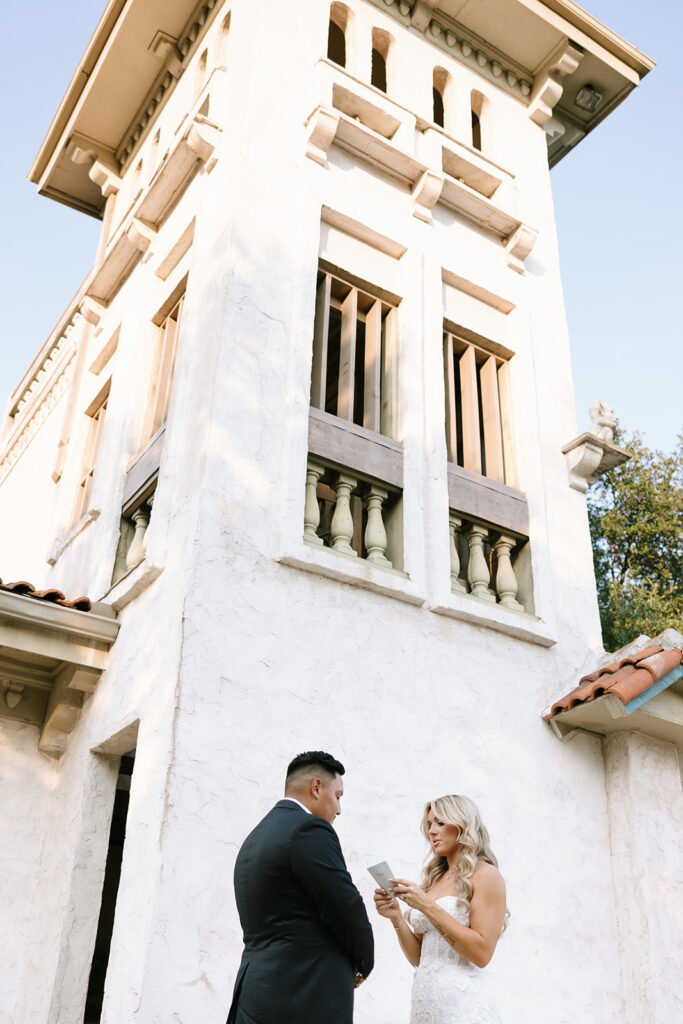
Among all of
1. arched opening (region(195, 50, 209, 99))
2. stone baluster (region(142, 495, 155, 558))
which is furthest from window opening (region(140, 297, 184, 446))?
arched opening (region(195, 50, 209, 99))

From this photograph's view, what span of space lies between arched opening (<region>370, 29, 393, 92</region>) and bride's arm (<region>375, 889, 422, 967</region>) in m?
8.39

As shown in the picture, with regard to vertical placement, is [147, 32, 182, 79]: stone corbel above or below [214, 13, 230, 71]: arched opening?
above

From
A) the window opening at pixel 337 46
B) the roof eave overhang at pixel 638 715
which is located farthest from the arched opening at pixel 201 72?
the roof eave overhang at pixel 638 715

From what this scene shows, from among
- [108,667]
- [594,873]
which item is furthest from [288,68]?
[594,873]

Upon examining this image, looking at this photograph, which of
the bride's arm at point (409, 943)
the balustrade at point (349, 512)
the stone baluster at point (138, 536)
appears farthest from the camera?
the stone baluster at point (138, 536)

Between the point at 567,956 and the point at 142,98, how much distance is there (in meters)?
9.81

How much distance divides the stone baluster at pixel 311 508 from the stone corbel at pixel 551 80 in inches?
239

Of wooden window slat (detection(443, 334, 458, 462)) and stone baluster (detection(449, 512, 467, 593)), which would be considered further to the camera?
wooden window slat (detection(443, 334, 458, 462))

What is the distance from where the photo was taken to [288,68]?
8.44 m

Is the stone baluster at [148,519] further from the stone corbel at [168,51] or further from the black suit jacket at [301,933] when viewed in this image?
the stone corbel at [168,51]

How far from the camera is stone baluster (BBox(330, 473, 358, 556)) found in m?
6.91

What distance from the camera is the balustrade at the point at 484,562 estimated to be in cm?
758

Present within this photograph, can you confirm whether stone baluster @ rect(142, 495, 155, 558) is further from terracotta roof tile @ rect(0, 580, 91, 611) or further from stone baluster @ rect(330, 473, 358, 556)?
stone baluster @ rect(330, 473, 358, 556)

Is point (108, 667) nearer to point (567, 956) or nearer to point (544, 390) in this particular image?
point (567, 956)
